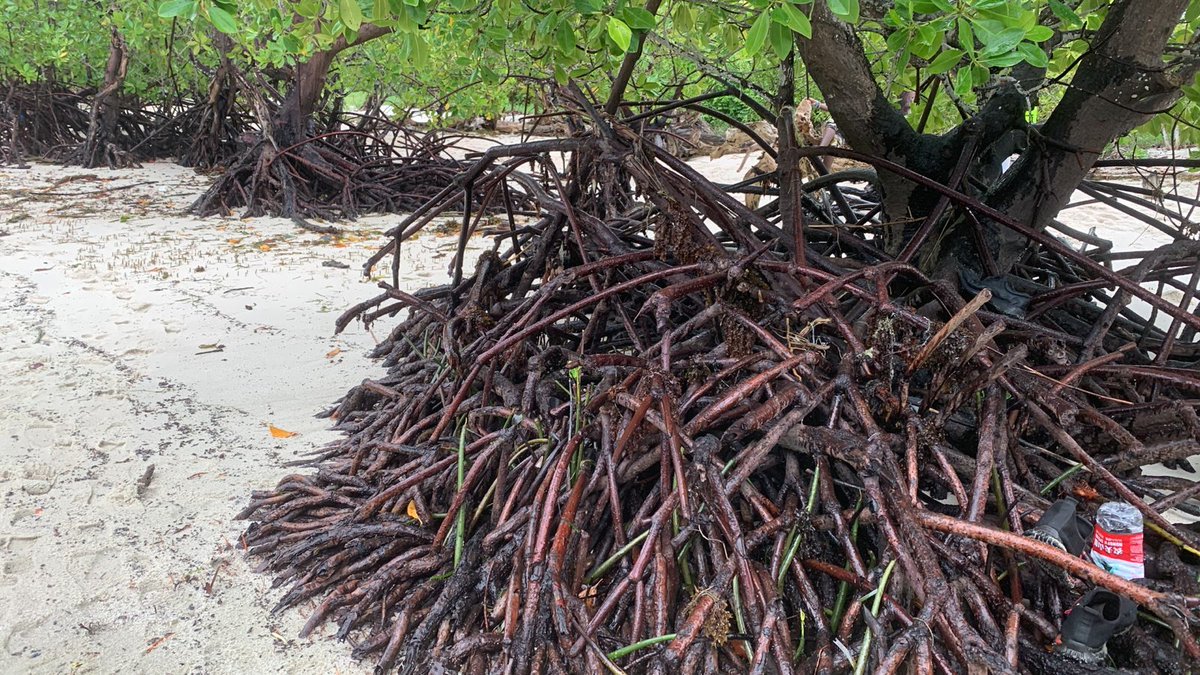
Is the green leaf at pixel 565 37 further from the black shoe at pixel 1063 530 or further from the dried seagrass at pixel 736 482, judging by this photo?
the black shoe at pixel 1063 530

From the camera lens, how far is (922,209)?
8.31 feet

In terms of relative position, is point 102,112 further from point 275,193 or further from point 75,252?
point 75,252

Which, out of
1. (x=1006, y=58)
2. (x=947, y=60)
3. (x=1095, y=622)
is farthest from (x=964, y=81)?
(x=1095, y=622)

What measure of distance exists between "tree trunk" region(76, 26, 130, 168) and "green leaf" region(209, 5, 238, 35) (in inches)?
382

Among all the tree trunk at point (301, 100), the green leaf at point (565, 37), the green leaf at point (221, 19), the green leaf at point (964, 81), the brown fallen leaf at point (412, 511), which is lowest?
the brown fallen leaf at point (412, 511)

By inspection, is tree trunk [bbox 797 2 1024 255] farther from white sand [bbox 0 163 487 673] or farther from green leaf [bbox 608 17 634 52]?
white sand [bbox 0 163 487 673]

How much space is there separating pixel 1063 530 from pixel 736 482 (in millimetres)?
574

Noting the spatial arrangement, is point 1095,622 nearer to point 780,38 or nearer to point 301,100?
point 780,38

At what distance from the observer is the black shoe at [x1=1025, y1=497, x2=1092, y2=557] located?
1.30 meters

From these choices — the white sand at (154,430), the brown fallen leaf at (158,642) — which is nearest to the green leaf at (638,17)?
the white sand at (154,430)

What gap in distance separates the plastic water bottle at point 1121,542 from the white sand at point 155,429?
146 centimetres

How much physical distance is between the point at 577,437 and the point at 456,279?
1.15m

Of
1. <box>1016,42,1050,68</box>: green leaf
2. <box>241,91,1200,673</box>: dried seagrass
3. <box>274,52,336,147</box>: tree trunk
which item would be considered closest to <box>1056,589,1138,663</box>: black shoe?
<box>241,91,1200,673</box>: dried seagrass

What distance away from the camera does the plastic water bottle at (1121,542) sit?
125 cm
